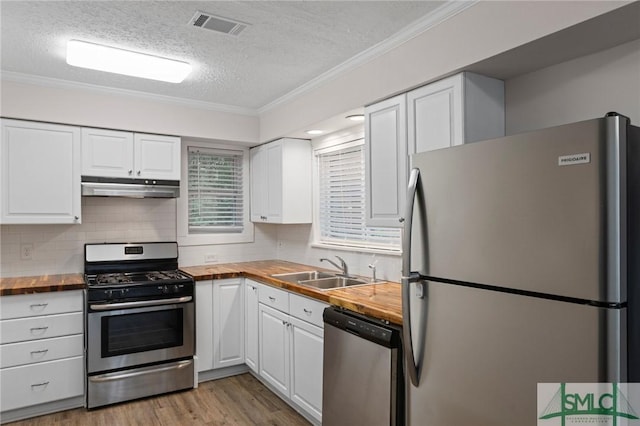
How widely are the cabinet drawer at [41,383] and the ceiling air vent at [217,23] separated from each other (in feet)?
8.24

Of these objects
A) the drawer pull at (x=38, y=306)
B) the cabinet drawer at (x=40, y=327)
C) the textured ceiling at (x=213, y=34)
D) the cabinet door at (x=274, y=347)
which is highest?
the textured ceiling at (x=213, y=34)

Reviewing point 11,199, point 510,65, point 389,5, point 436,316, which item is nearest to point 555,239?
point 436,316

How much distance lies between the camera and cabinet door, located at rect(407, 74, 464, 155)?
2186 millimetres

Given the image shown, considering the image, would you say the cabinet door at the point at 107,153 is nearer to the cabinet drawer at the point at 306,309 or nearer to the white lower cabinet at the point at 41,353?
the white lower cabinet at the point at 41,353

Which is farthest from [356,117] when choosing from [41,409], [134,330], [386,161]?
[41,409]

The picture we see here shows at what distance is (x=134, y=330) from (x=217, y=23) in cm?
231

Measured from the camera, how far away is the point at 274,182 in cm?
410

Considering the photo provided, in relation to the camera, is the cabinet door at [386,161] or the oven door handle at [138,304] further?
the oven door handle at [138,304]

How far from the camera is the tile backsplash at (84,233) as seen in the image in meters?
3.48

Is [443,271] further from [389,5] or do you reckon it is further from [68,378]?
[68,378]

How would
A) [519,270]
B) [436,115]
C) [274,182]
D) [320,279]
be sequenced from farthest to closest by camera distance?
[274,182]
[320,279]
[436,115]
[519,270]

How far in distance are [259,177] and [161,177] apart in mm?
974

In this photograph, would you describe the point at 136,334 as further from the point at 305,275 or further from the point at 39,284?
the point at 305,275

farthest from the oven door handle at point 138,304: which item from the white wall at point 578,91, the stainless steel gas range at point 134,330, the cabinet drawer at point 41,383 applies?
the white wall at point 578,91
